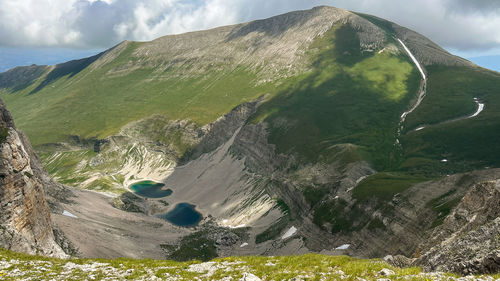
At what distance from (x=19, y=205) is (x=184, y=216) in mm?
118362

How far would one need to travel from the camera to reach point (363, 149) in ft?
494

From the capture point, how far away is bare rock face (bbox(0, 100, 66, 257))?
173ft

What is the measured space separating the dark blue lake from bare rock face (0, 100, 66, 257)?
9790cm

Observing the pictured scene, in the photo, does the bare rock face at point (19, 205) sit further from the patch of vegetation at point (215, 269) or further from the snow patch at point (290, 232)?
the snow patch at point (290, 232)

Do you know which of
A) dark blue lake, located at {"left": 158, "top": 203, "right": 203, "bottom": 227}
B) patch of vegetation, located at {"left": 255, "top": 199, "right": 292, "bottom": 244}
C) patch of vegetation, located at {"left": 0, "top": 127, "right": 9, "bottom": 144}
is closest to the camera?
patch of vegetation, located at {"left": 0, "top": 127, "right": 9, "bottom": 144}

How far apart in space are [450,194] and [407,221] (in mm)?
11795

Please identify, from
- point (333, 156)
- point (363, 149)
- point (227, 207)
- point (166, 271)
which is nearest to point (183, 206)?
point (227, 207)

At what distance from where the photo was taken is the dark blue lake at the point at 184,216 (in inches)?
6434

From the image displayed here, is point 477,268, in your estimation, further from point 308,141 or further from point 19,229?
point 308,141

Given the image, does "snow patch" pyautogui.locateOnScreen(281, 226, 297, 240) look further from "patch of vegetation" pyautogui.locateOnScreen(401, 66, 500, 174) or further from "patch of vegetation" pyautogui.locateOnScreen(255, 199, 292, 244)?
"patch of vegetation" pyautogui.locateOnScreen(401, 66, 500, 174)

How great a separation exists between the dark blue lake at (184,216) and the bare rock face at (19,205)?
9790cm

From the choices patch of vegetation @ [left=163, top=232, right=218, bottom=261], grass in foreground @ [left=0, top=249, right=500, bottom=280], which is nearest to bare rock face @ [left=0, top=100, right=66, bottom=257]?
grass in foreground @ [left=0, top=249, right=500, bottom=280]

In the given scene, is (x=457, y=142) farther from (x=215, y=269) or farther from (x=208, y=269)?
(x=208, y=269)

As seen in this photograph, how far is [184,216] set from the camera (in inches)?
6777
